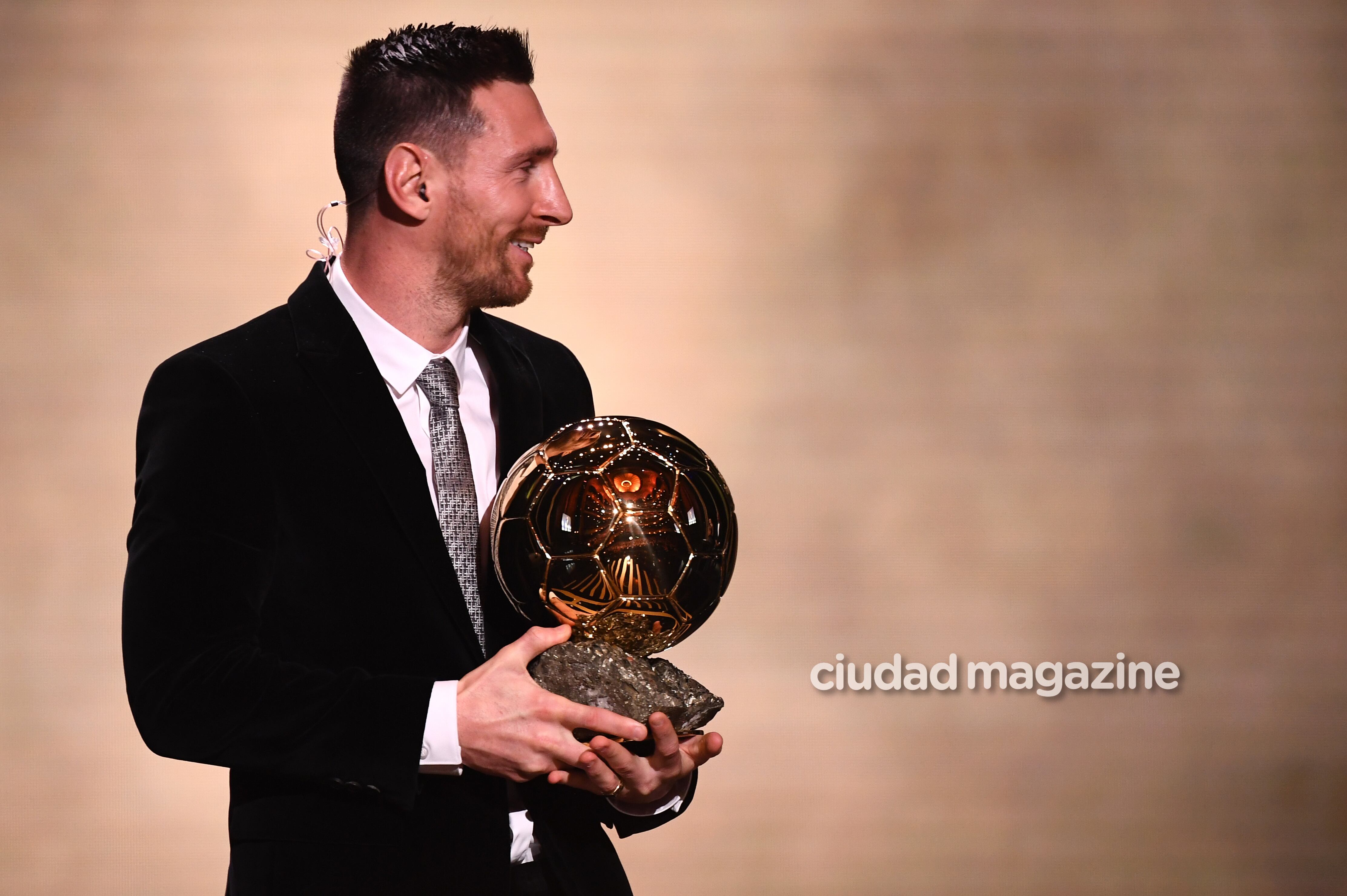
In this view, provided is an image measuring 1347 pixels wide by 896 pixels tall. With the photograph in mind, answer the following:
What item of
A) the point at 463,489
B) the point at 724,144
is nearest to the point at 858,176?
the point at 724,144

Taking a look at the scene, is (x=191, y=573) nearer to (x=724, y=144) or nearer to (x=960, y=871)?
(x=724, y=144)

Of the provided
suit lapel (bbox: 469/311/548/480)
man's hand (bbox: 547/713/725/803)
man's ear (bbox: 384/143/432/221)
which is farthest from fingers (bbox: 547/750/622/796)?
man's ear (bbox: 384/143/432/221)

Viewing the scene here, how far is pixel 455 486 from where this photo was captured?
48.8 inches

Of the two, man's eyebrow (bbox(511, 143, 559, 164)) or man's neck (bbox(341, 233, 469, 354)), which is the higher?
man's eyebrow (bbox(511, 143, 559, 164))

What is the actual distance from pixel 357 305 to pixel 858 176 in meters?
1.66

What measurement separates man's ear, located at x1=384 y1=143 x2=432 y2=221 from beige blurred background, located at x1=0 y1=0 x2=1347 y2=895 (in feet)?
4.44

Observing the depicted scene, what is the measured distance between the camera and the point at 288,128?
2562mm

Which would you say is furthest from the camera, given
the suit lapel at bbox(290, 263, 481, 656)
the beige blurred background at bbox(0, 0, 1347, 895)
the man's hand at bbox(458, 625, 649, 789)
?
the beige blurred background at bbox(0, 0, 1347, 895)

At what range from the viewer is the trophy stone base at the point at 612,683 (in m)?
1.07

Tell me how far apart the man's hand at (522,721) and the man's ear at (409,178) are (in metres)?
0.46

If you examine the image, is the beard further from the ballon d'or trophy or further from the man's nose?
the ballon d'or trophy

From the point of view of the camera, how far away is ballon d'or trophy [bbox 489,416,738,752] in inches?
42.7

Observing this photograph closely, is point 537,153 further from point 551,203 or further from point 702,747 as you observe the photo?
point 702,747

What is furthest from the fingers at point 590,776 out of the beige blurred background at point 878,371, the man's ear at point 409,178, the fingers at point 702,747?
the beige blurred background at point 878,371
